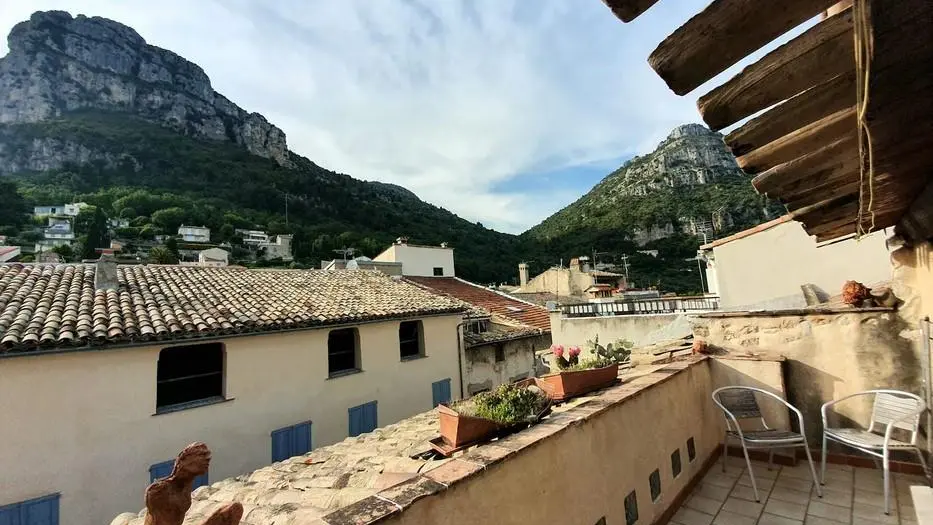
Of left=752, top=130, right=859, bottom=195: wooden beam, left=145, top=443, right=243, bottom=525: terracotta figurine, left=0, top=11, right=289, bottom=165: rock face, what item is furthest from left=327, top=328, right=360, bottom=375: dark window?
left=0, top=11, right=289, bottom=165: rock face

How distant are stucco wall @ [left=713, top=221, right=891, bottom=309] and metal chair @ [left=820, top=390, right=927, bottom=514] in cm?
369

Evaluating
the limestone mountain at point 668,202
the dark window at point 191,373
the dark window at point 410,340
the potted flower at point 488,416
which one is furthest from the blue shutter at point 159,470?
the limestone mountain at point 668,202

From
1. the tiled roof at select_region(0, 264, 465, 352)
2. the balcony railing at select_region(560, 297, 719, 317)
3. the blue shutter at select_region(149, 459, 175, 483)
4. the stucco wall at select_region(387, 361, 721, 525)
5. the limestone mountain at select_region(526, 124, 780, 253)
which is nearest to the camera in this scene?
the stucco wall at select_region(387, 361, 721, 525)

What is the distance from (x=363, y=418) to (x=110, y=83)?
103m

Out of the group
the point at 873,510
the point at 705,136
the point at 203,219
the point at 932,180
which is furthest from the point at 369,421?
the point at 705,136

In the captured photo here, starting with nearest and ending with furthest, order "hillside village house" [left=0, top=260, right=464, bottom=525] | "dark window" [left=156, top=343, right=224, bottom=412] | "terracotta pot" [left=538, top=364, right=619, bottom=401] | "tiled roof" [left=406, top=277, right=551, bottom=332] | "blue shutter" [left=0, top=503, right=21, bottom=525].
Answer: "terracotta pot" [left=538, top=364, right=619, bottom=401], "blue shutter" [left=0, top=503, right=21, bottom=525], "hillside village house" [left=0, top=260, right=464, bottom=525], "dark window" [left=156, top=343, right=224, bottom=412], "tiled roof" [left=406, top=277, right=551, bottom=332]

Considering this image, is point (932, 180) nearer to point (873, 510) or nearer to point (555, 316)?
point (873, 510)

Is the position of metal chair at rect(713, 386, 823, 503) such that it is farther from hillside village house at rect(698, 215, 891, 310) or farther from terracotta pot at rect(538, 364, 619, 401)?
hillside village house at rect(698, 215, 891, 310)

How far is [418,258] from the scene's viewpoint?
68.4 feet

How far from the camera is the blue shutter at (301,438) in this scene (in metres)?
8.27

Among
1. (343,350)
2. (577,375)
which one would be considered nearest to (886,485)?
(577,375)

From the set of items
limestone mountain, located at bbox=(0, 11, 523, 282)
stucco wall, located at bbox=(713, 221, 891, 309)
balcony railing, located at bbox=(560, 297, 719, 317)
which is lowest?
balcony railing, located at bbox=(560, 297, 719, 317)

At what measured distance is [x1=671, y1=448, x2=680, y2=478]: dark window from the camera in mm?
3549

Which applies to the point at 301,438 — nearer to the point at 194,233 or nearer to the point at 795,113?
the point at 795,113
